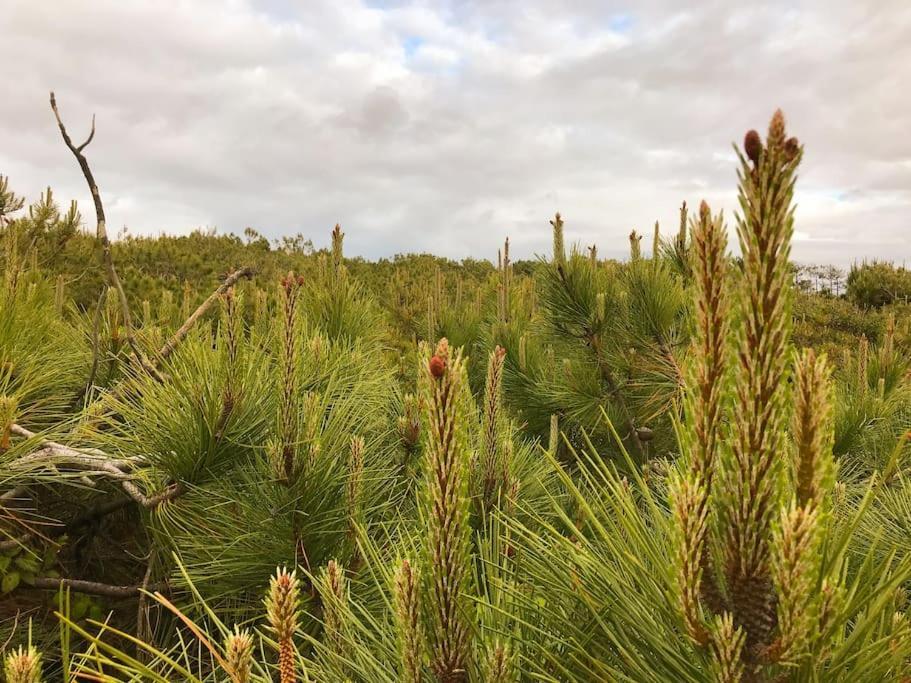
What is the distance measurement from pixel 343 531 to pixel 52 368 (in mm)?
1724

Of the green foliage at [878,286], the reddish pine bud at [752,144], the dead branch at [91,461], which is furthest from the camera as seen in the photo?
the green foliage at [878,286]

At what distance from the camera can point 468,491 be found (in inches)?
32.6

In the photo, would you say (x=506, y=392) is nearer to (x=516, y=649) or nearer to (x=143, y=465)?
(x=143, y=465)

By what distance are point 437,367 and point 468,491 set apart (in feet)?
0.85

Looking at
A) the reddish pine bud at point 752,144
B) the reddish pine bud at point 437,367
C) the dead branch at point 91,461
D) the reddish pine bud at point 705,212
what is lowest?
the dead branch at point 91,461

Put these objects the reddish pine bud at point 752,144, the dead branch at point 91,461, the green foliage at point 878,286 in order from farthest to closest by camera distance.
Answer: the green foliage at point 878,286, the dead branch at point 91,461, the reddish pine bud at point 752,144

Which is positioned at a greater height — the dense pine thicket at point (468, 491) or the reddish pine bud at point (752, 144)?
the reddish pine bud at point (752, 144)

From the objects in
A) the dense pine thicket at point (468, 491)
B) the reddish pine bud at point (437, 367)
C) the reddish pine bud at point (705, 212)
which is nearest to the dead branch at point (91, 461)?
the dense pine thicket at point (468, 491)

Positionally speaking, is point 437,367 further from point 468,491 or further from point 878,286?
point 878,286

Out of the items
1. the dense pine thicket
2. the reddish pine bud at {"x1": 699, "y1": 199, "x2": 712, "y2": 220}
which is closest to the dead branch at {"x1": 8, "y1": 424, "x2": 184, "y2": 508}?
the dense pine thicket

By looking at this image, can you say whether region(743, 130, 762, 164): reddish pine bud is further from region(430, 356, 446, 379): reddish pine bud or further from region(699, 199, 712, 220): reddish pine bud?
region(430, 356, 446, 379): reddish pine bud

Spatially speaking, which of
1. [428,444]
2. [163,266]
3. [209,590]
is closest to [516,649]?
[428,444]

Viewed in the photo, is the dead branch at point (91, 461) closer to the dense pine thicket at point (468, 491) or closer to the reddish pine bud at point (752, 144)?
the dense pine thicket at point (468, 491)

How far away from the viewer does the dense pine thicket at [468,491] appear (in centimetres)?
64
